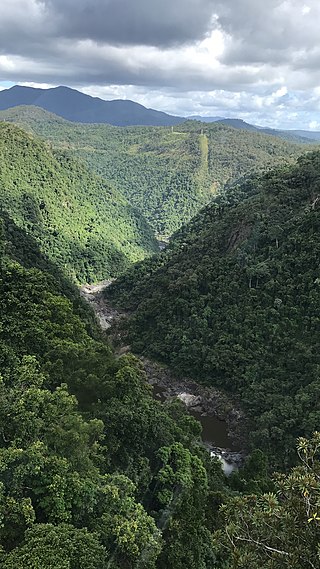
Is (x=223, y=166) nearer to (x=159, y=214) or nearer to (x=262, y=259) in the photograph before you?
(x=159, y=214)

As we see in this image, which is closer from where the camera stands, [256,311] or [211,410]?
[211,410]

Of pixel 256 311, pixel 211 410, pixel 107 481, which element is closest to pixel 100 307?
pixel 256 311

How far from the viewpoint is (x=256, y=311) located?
5156 cm

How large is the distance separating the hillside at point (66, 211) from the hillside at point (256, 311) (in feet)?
99.2

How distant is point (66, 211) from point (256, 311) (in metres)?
69.1

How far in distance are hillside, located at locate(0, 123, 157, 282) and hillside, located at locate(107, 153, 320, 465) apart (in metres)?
30.2

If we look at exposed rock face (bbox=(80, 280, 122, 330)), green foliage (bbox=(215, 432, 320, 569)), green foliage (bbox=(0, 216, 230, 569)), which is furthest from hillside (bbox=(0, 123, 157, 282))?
green foliage (bbox=(215, 432, 320, 569))

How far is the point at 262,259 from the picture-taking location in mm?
56938

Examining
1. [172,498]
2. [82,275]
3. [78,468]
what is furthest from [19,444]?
[82,275]

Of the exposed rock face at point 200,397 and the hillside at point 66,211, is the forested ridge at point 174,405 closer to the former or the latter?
the exposed rock face at point 200,397

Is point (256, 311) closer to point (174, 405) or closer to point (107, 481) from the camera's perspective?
point (174, 405)

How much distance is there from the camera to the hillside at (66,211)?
9388 centimetres

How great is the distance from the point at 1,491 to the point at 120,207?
12639 cm

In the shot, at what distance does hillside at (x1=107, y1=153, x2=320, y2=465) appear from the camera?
142ft
